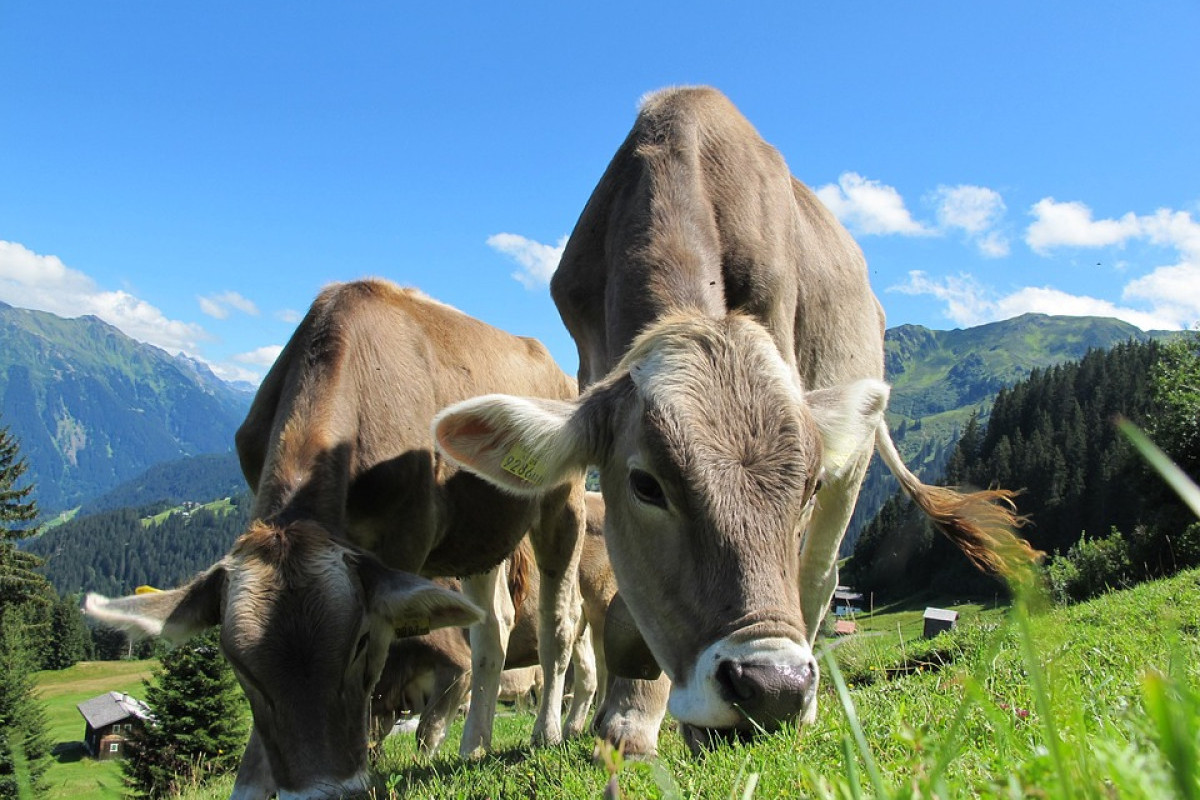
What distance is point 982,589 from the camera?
95250mm

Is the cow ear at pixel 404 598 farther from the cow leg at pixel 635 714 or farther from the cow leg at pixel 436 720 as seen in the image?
the cow leg at pixel 436 720

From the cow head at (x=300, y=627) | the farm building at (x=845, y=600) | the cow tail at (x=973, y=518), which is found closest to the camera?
the cow head at (x=300, y=627)

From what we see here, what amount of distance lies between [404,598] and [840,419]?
8.74ft

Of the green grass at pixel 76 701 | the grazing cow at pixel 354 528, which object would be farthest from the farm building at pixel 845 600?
the green grass at pixel 76 701

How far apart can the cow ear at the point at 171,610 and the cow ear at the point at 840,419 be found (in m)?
3.55

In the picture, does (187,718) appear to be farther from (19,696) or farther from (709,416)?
(709,416)

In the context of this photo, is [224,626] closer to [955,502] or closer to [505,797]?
[505,797]

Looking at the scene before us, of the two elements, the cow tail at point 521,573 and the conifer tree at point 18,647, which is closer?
the cow tail at point 521,573

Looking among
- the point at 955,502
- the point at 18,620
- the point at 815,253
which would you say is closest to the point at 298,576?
the point at 815,253

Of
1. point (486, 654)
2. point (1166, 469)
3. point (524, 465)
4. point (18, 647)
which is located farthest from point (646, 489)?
point (18, 647)

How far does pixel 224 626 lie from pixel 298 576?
0.53m

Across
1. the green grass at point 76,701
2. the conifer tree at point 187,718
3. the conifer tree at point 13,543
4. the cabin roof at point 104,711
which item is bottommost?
the green grass at point 76,701

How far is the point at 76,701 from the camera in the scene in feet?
323

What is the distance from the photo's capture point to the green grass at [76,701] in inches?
2495
